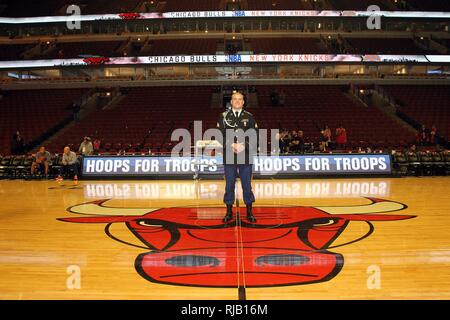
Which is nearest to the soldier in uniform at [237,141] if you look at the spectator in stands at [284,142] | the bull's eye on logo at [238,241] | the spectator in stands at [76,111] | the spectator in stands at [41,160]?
the bull's eye on logo at [238,241]

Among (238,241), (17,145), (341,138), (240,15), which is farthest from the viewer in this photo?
(240,15)

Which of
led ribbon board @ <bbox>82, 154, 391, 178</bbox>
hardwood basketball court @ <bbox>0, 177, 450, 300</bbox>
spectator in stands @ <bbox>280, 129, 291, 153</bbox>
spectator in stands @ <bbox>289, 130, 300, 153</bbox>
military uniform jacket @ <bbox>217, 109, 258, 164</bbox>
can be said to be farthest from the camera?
spectator in stands @ <bbox>289, 130, 300, 153</bbox>

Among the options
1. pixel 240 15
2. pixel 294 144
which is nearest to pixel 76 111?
pixel 240 15

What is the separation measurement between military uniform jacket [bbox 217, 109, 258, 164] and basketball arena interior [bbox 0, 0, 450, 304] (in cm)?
10

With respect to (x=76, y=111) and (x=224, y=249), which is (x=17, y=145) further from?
(x=224, y=249)

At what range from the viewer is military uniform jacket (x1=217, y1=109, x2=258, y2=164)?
5438 millimetres

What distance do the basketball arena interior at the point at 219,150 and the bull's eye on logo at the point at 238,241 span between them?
0.10 feet

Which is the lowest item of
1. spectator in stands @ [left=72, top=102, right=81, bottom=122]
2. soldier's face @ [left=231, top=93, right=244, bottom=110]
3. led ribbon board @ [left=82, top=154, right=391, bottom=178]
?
led ribbon board @ [left=82, top=154, right=391, bottom=178]

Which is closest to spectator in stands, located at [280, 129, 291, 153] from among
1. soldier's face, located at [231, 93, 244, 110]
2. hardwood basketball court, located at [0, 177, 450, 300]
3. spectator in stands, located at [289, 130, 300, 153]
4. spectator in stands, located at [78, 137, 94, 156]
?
spectator in stands, located at [289, 130, 300, 153]

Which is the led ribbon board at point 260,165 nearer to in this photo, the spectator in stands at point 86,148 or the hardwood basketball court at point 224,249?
the spectator in stands at point 86,148

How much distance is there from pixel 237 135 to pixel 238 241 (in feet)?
5.10

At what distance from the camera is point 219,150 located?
14070mm

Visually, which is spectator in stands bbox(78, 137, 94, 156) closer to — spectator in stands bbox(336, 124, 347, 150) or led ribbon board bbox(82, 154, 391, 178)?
led ribbon board bbox(82, 154, 391, 178)

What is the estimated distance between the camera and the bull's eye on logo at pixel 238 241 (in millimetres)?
3500
